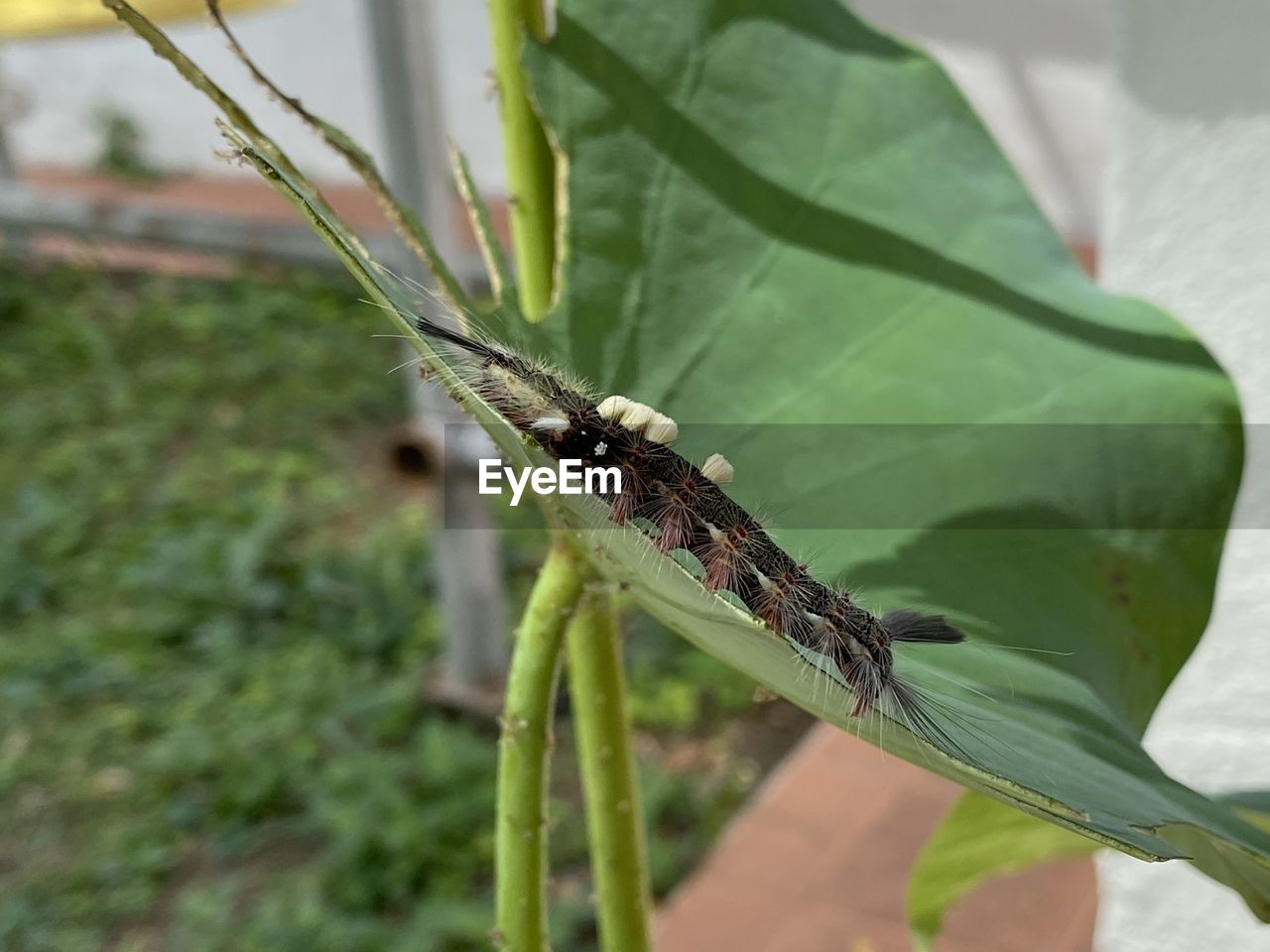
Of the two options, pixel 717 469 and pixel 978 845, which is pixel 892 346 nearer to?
pixel 717 469

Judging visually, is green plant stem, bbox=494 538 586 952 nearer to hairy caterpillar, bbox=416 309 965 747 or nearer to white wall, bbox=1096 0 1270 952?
hairy caterpillar, bbox=416 309 965 747

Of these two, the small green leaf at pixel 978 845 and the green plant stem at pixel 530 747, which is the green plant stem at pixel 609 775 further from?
the small green leaf at pixel 978 845

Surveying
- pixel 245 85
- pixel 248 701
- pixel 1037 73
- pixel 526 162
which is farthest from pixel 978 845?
pixel 245 85

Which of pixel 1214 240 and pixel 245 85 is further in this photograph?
pixel 245 85

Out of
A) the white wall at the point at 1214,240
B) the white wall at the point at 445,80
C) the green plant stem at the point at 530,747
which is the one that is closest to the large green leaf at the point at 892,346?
the green plant stem at the point at 530,747

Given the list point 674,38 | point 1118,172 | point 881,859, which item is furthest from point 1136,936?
point 674,38
